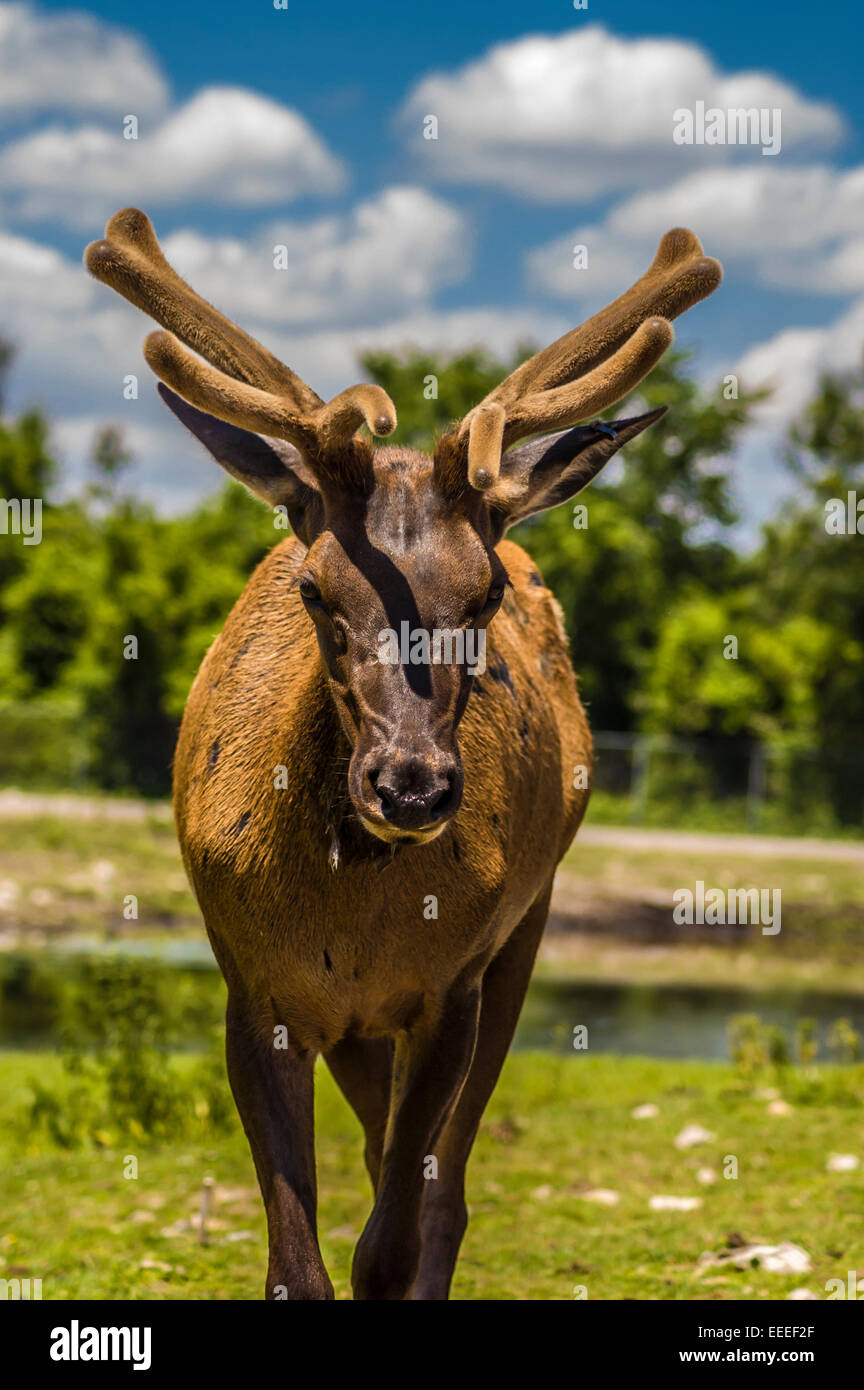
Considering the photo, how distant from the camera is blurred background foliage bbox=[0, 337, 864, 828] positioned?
118ft

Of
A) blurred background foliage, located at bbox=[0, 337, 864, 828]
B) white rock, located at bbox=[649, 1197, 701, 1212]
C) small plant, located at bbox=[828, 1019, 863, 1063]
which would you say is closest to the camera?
white rock, located at bbox=[649, 1197, 701, 1212]

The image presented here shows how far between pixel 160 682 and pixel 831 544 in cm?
1569

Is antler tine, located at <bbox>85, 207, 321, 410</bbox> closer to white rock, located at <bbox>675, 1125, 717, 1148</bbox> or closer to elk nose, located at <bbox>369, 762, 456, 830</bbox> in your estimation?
elk nose, located at <bbox>369, 762, 456, 830</bbox>

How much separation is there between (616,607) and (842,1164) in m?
33.0

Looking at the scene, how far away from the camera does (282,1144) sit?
5.25 meters

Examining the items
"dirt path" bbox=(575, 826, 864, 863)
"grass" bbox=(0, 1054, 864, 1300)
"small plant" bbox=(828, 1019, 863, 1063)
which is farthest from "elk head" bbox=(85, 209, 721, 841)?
"dirt path" bbox=(575, 826, 864, 863)

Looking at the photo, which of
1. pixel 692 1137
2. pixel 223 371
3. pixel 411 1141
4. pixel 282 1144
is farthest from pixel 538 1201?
pixel 223 371

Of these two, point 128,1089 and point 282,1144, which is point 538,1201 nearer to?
point 128,1089

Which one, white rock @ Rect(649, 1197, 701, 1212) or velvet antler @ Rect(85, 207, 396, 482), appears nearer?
velvet antler @ Rect(85, 207, 396, 482)

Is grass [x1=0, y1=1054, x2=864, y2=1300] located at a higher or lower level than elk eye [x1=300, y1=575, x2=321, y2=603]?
lower

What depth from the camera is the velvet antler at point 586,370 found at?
476cm

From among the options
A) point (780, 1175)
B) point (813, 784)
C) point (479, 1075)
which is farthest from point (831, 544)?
point (479, 1075)

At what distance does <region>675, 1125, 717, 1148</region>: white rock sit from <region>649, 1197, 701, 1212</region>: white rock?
1.41 meters

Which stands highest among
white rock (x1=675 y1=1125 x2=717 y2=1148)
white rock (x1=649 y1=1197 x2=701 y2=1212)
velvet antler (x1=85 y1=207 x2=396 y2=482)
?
velvet antler (x1=85 y1=207 x2=396 y2=482)
